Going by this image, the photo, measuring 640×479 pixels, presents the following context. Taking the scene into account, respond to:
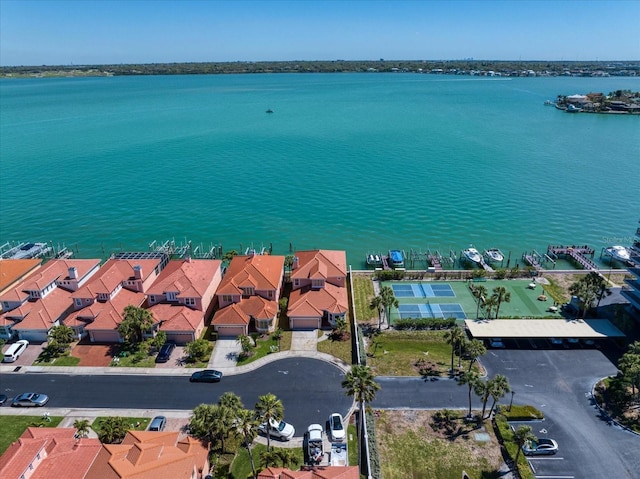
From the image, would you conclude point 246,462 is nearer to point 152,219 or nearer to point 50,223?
point 152,219

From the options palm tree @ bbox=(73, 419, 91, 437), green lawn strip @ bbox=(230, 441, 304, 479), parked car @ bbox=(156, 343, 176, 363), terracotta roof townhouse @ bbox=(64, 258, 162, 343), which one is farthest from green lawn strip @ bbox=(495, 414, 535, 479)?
terracotta roof townhouse @ bbox=(64, 258, 162, 343)

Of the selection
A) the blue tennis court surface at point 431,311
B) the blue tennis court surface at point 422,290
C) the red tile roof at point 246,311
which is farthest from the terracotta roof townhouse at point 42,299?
the blue tennis court surface at point 422,290

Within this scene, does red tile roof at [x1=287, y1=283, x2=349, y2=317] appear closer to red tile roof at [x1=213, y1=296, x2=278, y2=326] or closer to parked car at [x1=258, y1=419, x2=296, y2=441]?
red tile roof at [x1=213, y1=296, x2=278, y2=326]

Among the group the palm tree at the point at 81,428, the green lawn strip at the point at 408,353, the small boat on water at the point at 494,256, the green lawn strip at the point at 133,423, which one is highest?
the palm tree at the point at 81,428

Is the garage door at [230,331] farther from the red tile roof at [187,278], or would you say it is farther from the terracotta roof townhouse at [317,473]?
the terracotta roof townhouse at [317,473]

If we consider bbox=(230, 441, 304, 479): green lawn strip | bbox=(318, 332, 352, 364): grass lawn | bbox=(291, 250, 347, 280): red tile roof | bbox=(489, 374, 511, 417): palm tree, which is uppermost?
bbox=(291, 250, 347, 280): red tile roof
